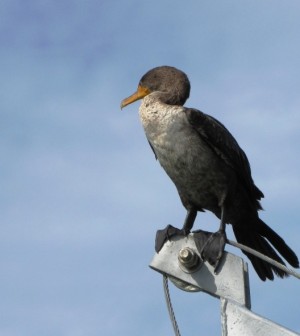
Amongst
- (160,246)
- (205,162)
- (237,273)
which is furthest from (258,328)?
(205,162)

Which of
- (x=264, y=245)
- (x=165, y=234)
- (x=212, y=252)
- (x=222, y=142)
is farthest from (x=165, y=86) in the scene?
(x=212, y=252)

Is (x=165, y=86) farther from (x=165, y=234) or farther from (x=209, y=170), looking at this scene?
(x=165, y=234)

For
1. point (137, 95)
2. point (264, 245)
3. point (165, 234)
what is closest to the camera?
point (165, 234)

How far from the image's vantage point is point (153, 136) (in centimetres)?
524

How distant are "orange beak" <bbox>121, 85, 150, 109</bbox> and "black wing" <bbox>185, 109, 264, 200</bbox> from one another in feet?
1.58

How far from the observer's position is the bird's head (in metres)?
5.48

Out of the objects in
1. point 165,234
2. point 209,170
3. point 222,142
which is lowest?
point 165,234

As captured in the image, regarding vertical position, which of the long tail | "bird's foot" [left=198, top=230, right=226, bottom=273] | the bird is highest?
the bird

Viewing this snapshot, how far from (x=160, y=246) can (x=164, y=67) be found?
212 cm

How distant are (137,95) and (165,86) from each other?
0.77 feet

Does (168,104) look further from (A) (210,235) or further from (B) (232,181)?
(A) (210,235)

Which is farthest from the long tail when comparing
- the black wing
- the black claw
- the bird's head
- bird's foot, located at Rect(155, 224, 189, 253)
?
the black claw

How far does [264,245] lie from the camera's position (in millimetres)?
5367

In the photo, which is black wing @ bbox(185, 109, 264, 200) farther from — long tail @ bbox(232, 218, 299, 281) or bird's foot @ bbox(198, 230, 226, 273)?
bird's foot @ bbox(198, 230, 226, 273)
